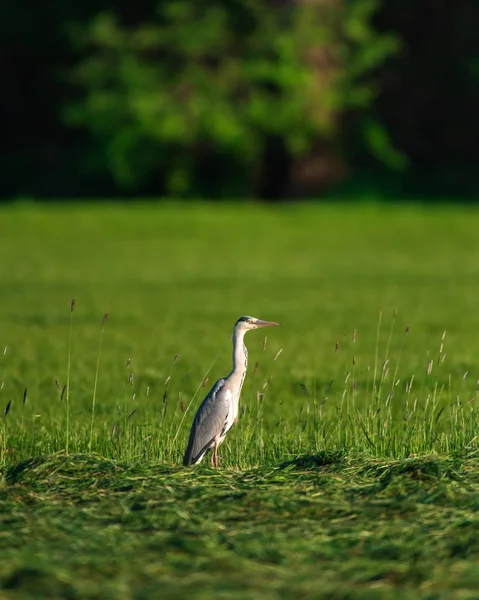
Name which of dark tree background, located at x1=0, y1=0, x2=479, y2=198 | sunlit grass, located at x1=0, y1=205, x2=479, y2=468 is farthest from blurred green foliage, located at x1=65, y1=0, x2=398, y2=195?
sunlit grass, located at x1=0, y1=205, x2=479, y2=468

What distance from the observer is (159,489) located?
22.0ft

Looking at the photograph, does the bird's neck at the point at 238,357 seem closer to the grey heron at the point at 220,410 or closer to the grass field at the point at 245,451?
the grey heron at the point at 220,410

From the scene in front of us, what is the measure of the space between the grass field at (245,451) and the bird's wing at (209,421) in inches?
6.3

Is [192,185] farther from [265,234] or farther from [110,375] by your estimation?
[110,375]

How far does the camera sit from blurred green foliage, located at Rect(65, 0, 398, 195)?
42.6 meters

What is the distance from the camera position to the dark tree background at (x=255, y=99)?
141ft

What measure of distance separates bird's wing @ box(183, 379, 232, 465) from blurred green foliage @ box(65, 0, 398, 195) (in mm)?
34975

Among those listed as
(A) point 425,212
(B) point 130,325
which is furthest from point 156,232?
(B) point 130,325

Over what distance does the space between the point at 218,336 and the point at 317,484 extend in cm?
1071

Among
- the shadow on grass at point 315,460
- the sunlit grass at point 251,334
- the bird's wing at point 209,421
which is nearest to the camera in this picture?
the bird's wing at point 209,421

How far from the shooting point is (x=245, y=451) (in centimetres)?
785

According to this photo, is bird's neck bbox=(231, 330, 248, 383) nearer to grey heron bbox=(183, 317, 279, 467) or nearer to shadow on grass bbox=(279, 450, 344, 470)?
grey heron bbox=(183, 317, 279, 467)

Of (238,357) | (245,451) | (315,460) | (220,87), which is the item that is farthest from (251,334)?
(220,87)

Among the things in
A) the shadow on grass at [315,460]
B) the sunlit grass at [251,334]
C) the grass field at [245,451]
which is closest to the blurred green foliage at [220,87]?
the sunlit grass at [251,334]
